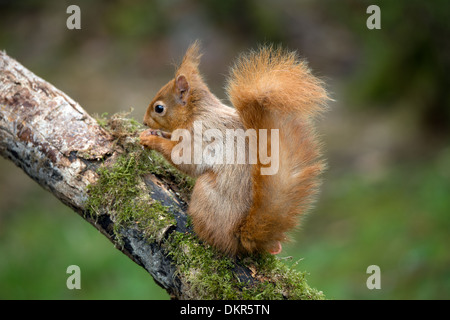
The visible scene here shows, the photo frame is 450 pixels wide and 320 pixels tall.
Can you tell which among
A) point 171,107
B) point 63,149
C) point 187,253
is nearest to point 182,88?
point 171,107

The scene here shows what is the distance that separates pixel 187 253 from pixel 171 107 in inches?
40.5

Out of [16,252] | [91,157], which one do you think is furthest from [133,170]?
[16,252]

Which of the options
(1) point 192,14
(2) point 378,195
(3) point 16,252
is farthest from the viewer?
(1) point 192,14

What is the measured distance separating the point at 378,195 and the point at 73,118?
3957mm

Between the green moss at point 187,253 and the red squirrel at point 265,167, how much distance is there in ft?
0.24

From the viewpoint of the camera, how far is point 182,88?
114 inches

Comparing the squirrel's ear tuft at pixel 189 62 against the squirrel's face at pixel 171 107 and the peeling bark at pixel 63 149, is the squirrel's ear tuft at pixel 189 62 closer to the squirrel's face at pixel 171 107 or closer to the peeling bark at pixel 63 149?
the squirrel's face at pixel 171 107

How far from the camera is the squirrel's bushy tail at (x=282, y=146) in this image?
223cm

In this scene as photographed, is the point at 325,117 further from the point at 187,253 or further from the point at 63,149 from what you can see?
the point at 63,149

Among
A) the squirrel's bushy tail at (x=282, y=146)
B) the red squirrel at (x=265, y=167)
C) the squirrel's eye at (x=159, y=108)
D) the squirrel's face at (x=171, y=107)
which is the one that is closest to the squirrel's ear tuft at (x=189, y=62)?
the squirrel's face at (x=171, y=107)

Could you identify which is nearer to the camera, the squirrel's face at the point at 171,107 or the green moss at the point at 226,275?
the green moss at the point at 226,275

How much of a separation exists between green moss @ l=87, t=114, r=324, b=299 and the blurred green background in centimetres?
131

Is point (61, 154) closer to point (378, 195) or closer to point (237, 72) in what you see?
point (237, 72)

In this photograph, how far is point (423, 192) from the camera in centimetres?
523
